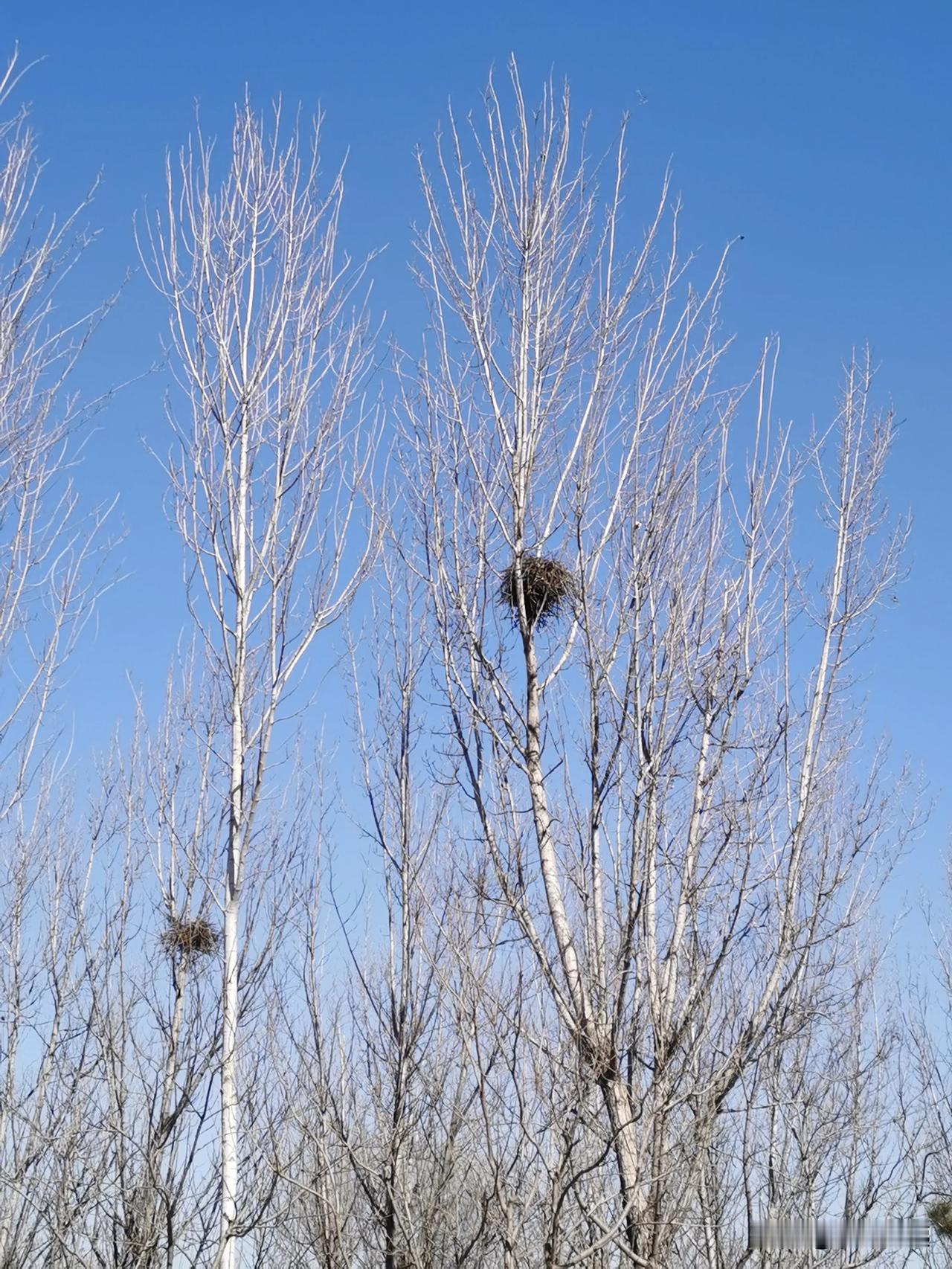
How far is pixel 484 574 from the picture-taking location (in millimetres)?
6480

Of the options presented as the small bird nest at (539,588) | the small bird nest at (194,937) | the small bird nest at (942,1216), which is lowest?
the small bird nest at (942,1216)

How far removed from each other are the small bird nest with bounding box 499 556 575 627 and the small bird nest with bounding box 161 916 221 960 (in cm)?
425

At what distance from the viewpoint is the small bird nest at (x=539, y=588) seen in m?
6.27

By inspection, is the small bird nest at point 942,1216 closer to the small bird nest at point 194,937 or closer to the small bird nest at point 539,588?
the small bird nest at point 194,937

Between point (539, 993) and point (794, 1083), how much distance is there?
7926 mm

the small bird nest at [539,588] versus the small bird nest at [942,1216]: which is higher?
the small bird nest at [539,588]

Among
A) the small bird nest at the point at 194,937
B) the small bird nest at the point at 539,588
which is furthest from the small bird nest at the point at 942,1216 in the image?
the small bird nest at the point at 539,588

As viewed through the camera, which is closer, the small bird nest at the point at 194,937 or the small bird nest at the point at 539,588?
the small bird nest at the point at 539,588

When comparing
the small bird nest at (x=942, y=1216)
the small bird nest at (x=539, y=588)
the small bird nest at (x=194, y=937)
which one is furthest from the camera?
the small bird nest at (x=942, y=1216)

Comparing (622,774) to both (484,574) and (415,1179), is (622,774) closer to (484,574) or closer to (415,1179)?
(484,574)

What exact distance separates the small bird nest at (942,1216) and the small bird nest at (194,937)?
10.9 metres

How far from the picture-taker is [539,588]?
6.31 metres

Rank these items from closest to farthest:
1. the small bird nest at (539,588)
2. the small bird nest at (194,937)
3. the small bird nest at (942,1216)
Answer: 1. the small bird nest at (539,588)
2. the small bird nest at (194,937)
3. the small bird nest at (942,1216)

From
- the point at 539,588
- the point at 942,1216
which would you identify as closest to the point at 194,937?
the point at 539,588
